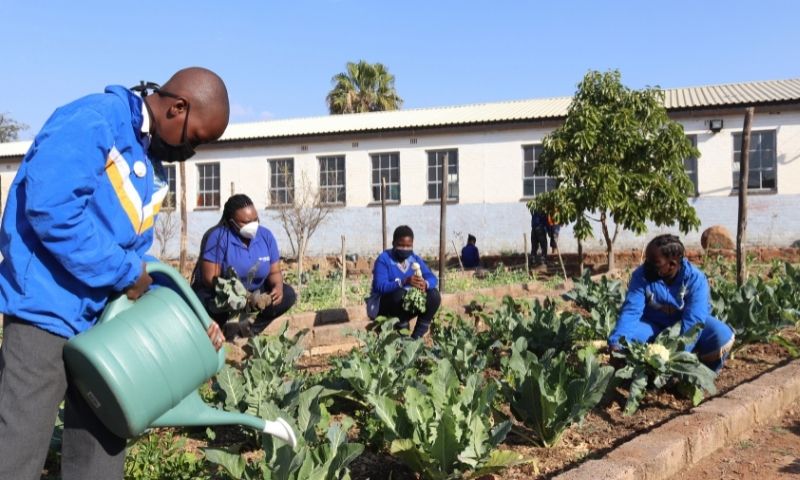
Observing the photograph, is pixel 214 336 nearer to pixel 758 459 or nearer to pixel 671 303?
Answer: pixel 758 459

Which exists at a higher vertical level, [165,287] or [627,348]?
[165,287]

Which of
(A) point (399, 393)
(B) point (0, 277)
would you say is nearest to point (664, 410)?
(A) point (399, 393)

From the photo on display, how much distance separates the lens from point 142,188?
7.33 ft

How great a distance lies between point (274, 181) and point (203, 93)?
21.3 m

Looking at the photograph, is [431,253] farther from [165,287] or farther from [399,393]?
[165,287]

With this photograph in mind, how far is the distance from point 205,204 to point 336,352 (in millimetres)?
18837

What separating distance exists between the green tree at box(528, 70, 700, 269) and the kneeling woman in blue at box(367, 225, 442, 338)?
24.4 feet

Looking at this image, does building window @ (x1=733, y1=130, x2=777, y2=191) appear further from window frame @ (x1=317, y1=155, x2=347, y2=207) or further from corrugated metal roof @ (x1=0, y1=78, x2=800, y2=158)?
window frame @ (x1=317, y1=155, x2=347, y2=207)

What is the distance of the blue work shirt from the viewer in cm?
558

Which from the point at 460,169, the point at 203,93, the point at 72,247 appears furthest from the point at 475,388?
the point at 460,169

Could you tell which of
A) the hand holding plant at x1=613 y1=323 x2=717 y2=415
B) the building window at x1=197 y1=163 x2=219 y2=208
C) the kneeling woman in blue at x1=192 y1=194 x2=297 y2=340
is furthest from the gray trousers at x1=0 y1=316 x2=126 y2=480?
the building window at x1=197 y1=163 x2=219 y2=208

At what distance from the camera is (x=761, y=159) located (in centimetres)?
1806

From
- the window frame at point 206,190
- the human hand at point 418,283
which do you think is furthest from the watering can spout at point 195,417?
the window frame at point 206,190

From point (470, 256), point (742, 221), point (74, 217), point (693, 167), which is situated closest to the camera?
point (74, 217)
